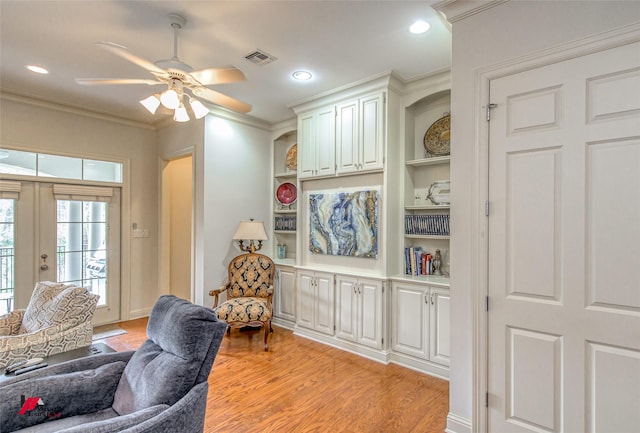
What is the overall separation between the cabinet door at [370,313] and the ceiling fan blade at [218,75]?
7.68 feet

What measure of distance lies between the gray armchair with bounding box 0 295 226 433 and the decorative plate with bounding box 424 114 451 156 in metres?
2.79

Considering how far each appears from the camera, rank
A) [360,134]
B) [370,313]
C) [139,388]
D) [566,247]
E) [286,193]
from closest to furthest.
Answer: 1. [139,388]
2. [566,247]
3. [370,313]
4. [360,134]
5. [286,193]

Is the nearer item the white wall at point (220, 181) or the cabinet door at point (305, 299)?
the cabinet door at point (305, 299)

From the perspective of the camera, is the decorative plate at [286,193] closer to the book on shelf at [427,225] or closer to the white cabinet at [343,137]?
the white cabinet at [343,137]

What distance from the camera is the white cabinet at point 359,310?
3.37 m

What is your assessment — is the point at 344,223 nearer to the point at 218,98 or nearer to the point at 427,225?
the point at 427,225

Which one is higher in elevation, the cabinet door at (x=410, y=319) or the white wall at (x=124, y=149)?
the white wall at (x=124, y=149)

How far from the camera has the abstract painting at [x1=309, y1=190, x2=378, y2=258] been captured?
3.52 metres

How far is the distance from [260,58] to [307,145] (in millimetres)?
1363

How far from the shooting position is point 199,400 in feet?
4.89

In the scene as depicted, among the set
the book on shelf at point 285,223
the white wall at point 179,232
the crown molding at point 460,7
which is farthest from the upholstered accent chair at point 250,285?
the crown molding at point 460,7

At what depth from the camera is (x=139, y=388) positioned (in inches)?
62.4

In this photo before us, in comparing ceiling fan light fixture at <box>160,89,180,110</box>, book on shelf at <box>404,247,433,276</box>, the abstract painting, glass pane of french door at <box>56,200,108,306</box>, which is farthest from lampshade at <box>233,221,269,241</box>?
ceiling fan light fixture at <box>160,89,180,110</box>

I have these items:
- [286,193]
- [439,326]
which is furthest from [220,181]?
[439,326]
